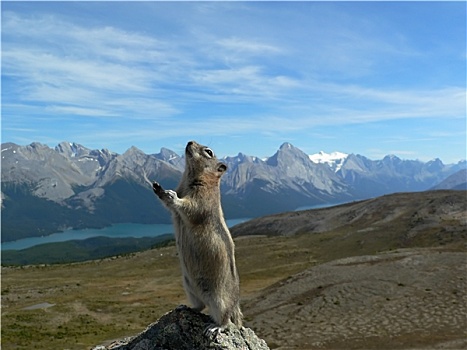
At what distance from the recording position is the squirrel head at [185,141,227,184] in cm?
848

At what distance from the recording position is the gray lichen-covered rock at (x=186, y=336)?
8.01 metres

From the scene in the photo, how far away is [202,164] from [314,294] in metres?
27.4

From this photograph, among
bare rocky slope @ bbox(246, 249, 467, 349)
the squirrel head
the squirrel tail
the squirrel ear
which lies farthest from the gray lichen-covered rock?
bare rocky slope @ bbox(246, 249, 467, 349)

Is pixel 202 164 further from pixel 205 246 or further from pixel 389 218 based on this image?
pixel 389 218

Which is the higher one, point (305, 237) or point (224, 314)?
point (224, 314)

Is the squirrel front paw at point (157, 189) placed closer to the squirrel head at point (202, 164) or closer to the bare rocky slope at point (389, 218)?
the squirrel head at point (202, 164)

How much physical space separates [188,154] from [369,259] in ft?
115

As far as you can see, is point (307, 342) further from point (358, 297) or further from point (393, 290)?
point (393, 290)

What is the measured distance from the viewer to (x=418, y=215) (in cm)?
6975

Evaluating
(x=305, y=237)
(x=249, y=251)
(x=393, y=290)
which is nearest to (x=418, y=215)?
(x=305, y=237)

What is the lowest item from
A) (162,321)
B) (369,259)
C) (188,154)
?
(369,259)

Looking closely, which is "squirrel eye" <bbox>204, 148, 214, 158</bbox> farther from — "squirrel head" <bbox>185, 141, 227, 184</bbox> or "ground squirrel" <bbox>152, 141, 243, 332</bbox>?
"ground squirrel" <bbox>152, 141, 243, 332</bbox>

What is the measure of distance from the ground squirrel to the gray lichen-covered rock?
20 cm

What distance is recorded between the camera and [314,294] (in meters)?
33.4
